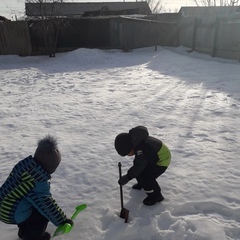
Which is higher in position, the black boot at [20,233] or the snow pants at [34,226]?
the snow pants at [34,226]

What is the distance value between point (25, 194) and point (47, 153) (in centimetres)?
33

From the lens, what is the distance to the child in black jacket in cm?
225

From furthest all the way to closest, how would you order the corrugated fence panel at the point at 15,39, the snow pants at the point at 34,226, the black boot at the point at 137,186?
the corrugated fence panel at the point at 15,39, the black boot at the point at 137,186, the snow pants at the point at 34,226

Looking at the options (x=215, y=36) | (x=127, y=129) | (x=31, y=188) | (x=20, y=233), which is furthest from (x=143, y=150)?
(x=215, y=36)

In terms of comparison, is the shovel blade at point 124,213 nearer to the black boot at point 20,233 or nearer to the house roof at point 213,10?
the black boot at point 20,233

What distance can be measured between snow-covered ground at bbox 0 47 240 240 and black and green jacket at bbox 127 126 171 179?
0.45 meters

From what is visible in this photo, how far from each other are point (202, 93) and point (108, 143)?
11.2ft

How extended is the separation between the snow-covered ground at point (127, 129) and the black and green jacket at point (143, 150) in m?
0.45

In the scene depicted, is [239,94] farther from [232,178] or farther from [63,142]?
[63,142]

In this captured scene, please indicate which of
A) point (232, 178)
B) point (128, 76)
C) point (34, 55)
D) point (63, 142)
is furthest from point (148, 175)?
point (34, 55)

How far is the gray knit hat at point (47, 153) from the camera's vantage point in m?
1.76

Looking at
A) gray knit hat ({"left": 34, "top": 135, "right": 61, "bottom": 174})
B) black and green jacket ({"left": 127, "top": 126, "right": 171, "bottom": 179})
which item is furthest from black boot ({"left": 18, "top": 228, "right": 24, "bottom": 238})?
black and green jacket ({"left": 127, "top": 126, "right": 171, "bottom": 179})

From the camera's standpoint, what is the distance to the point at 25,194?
1.75 meters

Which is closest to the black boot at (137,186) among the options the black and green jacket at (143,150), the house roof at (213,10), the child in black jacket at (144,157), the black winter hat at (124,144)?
the child in black jacket at (144,157)
